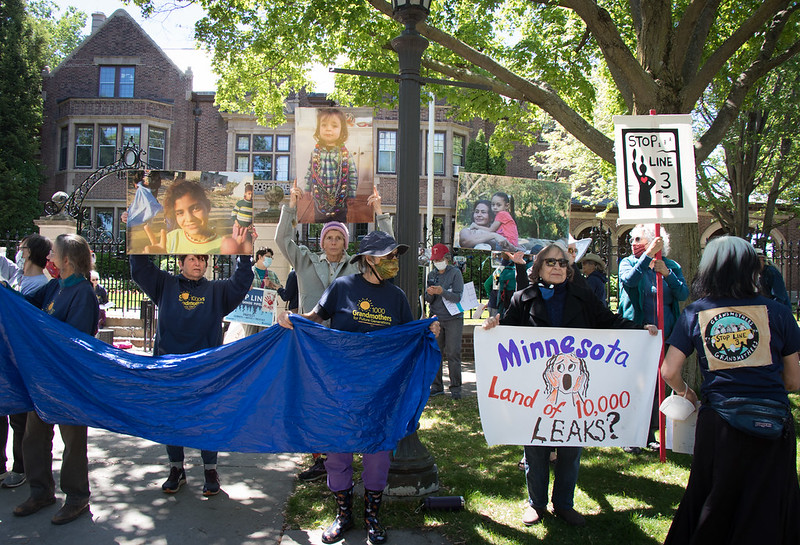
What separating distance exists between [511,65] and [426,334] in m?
9.11

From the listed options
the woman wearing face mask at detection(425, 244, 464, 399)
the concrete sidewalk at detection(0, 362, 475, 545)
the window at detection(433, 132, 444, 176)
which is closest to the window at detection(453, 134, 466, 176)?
the window at detection(433, 132, 444, 176)

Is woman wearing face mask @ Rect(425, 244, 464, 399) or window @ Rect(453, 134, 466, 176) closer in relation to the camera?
woman wearing face mask @ Rect(425, 244, 464, 399)

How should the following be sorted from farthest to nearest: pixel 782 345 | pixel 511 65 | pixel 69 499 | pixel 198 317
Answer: pixel 511 65 → pixel 198 317 → pixel 69 499 → pixel 782 345

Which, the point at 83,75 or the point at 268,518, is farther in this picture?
the point at 83,75

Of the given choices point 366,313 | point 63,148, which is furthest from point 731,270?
point 63,148

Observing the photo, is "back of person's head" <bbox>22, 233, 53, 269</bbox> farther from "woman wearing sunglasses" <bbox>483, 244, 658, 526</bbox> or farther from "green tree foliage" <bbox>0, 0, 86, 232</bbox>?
"green tree foliage" <bbox>0, 0, 86, 232</bbox>

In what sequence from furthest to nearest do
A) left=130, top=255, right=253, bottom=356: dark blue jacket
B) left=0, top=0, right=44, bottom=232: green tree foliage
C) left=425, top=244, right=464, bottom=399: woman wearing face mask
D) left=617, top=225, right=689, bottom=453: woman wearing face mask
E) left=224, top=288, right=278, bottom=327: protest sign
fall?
left=0, top=0, right=44, bottom=232: green tree foliage, left=425, top=244, right=464, bottom=399: woman wearing face mask, left=224, top=288, right=278, bottom=327: protest sign, left=617, top=225, right=689, bottom=453: woman wearing face mask, left=130, top=255, right=253, bottom=356: dark blue jacket

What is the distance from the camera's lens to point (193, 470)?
5.29 meters

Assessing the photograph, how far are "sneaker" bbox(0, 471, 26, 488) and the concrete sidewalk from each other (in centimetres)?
4

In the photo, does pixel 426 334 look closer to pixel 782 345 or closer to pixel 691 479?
pixel 691 479

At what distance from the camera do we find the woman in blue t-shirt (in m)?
3.05

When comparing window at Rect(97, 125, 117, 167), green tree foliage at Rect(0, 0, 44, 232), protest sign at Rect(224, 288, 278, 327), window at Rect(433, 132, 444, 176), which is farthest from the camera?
window at Rect(97, 125, 117, 167)

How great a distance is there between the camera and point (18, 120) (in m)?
24.5

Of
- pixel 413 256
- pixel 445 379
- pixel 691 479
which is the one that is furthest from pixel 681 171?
pixel 445 379
